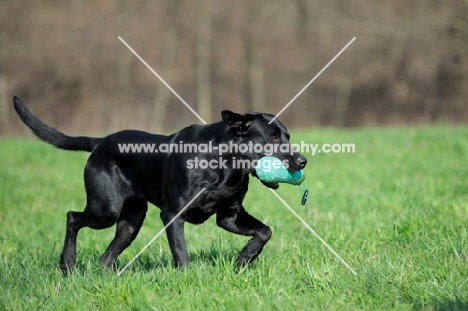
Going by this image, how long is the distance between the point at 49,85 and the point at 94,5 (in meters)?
3.63

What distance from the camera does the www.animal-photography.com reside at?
13.4 ft

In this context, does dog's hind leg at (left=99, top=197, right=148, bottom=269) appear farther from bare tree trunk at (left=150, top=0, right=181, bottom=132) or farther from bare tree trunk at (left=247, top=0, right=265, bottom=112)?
bare tree trunk at (left=247, top=0, right=265, bottom=112)

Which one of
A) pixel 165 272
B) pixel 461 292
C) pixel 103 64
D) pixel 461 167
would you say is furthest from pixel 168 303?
pixel 103 64

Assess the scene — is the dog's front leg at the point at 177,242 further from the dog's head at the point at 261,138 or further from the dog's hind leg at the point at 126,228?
the dog's hind leg at the point at 126,228

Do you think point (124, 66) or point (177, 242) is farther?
point (124, 66)

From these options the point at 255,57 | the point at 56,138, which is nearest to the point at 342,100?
the point at 255,57

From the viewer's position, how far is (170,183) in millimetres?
4926

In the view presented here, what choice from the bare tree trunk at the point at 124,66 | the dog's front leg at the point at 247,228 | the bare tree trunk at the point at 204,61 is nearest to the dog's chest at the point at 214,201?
the dog's front leg at the point at 247,228

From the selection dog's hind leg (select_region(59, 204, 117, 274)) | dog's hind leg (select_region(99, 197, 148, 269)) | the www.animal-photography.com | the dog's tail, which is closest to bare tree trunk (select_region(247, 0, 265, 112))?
the www.animal-photography.com

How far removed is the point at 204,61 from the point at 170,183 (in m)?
22.3

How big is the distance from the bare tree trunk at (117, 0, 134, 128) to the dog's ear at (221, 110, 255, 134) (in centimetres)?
1916

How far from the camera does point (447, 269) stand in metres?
4.21

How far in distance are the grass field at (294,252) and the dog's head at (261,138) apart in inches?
31.0

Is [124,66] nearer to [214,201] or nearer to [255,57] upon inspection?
[255,57]
